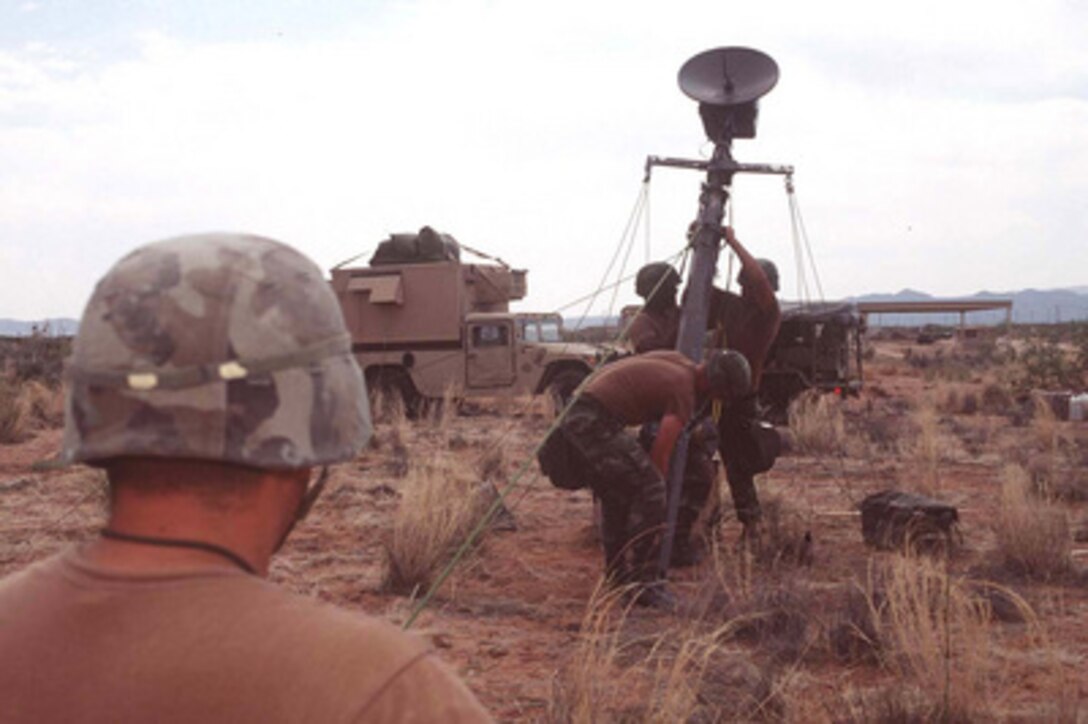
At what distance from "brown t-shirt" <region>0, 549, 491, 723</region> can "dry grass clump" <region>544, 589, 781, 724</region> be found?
2849mm

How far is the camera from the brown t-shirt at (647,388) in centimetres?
685

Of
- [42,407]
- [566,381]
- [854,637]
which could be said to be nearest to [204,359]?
[854,637]

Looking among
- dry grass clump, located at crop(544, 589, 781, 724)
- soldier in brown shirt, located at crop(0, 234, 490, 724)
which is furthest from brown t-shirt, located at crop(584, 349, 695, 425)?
soldier in brown shirt, located at crop(0, 234, 490, 724)

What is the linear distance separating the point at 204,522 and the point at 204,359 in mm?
174

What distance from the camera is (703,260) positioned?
7387 mm

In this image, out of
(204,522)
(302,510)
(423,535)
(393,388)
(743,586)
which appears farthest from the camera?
(393,388)

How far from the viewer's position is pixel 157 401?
1354 millimetres

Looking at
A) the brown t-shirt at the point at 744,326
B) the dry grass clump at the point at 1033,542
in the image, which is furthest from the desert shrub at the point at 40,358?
the dry grass clump at the point at 1033,542

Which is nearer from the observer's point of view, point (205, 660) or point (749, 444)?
point (205, 660)

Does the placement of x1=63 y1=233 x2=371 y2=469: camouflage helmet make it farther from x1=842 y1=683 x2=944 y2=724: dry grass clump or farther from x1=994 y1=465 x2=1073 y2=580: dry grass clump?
x1=994 y1=465 x2=1073 y2=580: dry grass clump

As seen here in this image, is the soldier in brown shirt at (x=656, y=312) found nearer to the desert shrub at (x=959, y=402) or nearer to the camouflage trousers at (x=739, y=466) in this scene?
the camouflage trousers at (x=739, y=466)

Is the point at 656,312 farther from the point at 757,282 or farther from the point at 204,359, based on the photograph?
the point at 204,359

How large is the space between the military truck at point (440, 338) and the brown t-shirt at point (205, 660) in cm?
1802

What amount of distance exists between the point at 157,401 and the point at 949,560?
805 centimetres
